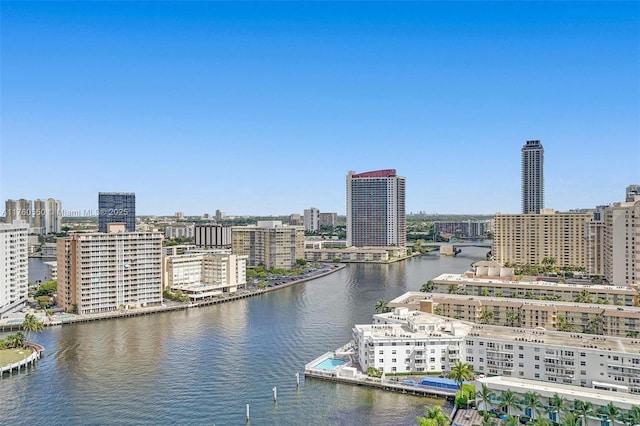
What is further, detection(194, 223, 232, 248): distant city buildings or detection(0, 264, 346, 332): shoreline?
detection(194, 223, 232, 248): distant city buildings

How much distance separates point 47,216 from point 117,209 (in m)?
20.6

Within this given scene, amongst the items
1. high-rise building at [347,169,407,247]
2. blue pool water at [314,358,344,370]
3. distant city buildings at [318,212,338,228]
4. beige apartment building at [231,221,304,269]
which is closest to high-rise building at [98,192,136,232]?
beige apartment building at [231,221,304,269]

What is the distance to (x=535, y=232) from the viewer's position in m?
39.2

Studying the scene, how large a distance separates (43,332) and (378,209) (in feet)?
128

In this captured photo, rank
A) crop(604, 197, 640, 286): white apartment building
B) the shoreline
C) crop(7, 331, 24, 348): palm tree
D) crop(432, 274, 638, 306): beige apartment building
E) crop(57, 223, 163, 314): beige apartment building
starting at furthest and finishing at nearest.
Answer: crop(604, 197, 640, 286): white apartment building → crop(57, 223, 163, 314): beige apartment building → crop(432, 274, 638, 306): beige apartment building → the shoreline → crop(7, 331, 24, 348): palm tree

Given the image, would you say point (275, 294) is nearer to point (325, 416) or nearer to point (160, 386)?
point (160, 386)

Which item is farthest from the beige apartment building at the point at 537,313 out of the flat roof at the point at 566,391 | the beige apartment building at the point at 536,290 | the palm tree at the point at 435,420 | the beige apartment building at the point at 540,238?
the beige apartment building at the point at 540,238

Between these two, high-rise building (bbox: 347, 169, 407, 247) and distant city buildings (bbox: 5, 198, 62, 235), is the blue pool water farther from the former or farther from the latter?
distant city buildings (bbox: 5, 198, 62, 235)

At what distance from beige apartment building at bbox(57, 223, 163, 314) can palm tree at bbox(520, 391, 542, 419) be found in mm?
17859

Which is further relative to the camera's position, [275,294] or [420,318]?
[275,294]

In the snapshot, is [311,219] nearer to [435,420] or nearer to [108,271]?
[108,271]

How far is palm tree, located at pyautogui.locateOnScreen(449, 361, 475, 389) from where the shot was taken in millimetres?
12508

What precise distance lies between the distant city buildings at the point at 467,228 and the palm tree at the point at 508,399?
72.3 metres

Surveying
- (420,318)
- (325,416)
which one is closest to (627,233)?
(420,318)
